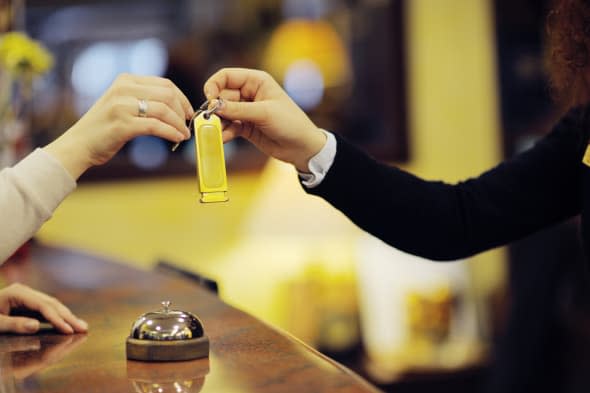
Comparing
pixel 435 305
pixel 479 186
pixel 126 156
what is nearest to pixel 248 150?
pixel 126 156

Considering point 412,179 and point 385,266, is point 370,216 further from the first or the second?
point 385,266

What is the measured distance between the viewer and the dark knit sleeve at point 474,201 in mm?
1382

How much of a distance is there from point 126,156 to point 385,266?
3.66 ft

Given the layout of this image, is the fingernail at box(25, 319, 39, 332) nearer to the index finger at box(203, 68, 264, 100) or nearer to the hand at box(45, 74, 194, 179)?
the hand at box(45, 74, 194, 179)

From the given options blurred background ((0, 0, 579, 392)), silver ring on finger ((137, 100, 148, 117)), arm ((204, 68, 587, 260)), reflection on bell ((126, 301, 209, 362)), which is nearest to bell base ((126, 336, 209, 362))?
reflection on bell ((126, 301, 209, 362))

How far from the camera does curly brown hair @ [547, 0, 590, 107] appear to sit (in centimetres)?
146

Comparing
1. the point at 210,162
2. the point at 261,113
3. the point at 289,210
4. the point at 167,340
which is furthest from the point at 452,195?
the point at 289,210

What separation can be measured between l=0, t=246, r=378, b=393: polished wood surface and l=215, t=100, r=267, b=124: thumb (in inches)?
9.6

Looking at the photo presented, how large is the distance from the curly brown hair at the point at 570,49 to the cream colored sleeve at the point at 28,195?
84 centimetres

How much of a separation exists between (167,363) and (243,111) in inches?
14.6

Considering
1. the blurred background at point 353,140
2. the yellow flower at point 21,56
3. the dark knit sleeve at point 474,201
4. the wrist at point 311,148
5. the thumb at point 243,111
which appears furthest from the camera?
the blurred background at point 353,140

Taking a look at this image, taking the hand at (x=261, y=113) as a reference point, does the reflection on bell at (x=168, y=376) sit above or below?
below

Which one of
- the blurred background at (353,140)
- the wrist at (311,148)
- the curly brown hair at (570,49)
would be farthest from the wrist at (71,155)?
the blurred background at (353,140)

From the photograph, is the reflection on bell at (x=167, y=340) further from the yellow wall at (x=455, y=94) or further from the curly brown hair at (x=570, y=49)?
the yellow wall at (x=455, y=94)
